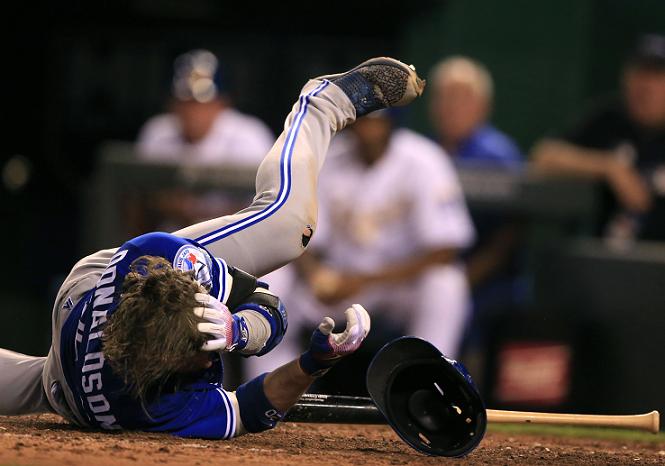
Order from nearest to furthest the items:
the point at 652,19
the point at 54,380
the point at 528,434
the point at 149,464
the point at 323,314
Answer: the point at 149,464 < the point at 54,380 < the point at 528,434 < the point at 323,314 < the point at 652,19

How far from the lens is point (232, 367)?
26.3 ft

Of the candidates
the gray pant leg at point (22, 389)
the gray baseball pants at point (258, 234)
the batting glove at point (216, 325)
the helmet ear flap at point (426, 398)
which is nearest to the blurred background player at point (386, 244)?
the gray baseball pants at point (258, 234)

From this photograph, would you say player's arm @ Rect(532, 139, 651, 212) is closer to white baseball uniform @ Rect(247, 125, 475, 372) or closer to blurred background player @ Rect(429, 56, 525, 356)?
blurred background player @ Rect(429, 56, 525, 356)

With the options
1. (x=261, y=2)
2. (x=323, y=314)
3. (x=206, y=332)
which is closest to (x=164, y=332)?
(x=206, y=332)

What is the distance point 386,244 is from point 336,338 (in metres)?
3.66

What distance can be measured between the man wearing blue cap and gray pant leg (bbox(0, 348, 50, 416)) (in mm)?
3434

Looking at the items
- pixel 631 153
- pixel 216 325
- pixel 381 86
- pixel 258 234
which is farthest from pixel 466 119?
pixel 216 325

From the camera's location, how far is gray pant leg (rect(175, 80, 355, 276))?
4785 millimetres

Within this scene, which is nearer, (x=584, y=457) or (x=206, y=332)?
(x=206, y=332)

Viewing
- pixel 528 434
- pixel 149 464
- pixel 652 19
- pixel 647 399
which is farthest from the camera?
pixel 652 19

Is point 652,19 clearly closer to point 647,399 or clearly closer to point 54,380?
point 647,399

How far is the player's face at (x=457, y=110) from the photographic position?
8289 millimetres

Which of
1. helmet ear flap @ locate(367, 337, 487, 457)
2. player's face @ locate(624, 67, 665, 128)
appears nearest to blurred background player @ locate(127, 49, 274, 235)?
player's face @ locate(624, 67, 665, 128)

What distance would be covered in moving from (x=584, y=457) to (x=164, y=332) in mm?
1792
